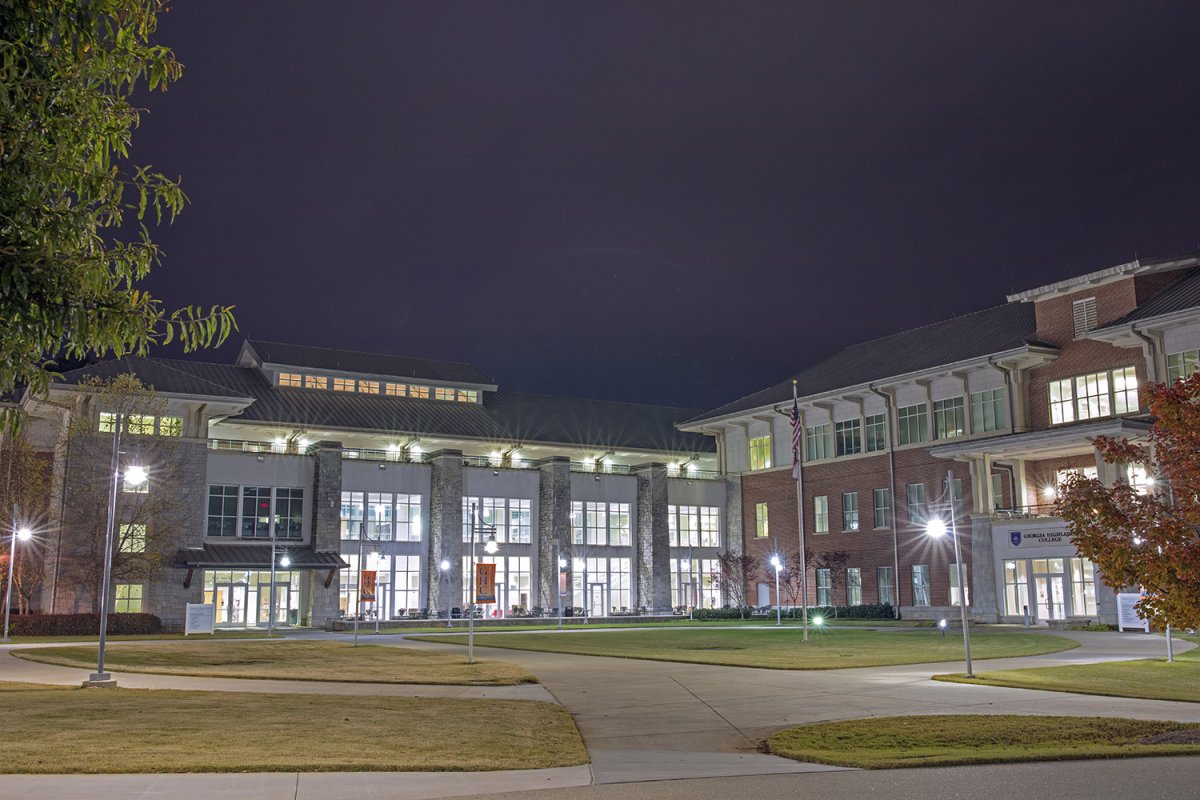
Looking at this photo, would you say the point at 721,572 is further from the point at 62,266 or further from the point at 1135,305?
the point at 62,266

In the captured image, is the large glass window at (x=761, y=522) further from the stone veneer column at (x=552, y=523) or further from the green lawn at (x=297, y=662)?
the green lawn at (x=297, y=662)

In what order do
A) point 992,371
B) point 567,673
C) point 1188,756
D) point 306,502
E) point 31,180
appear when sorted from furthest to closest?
point 306,502 < point 992,371 < point 567,673 < point 1188,756 < point 31,180

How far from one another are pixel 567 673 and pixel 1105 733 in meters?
15.1

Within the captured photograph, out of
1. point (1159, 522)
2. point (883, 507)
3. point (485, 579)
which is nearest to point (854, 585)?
point (883, 507)

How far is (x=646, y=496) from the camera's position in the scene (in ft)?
253

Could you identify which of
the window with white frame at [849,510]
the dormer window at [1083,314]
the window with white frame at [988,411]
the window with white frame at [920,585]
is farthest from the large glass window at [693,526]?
the dormer window at [1083,314]

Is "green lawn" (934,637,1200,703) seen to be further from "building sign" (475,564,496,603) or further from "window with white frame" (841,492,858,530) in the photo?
"building sign" (475,564,496,603)

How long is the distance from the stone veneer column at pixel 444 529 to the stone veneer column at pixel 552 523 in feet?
21.5

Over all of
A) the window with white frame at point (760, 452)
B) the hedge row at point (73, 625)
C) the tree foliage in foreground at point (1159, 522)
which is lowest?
the hedge row at point (73, 625)

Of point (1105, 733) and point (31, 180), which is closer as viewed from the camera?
point (31, 180)

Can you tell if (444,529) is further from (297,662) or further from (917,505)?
(297,662)

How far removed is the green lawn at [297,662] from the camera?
2578 centimetres

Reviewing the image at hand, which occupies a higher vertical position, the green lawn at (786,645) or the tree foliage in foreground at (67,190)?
the tree foliage in foreground at (67,190)

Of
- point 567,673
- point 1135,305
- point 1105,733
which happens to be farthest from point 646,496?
point 1105,733
